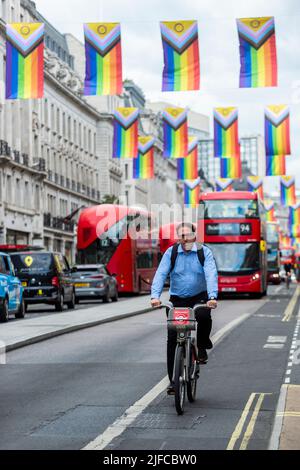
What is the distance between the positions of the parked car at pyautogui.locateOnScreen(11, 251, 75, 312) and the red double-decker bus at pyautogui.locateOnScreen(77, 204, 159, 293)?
12.4 metres


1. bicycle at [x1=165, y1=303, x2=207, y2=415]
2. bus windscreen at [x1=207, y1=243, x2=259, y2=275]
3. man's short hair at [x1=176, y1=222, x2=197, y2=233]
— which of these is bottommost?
bicycle at [x1=165, y1=303, x2=207, y2=415]

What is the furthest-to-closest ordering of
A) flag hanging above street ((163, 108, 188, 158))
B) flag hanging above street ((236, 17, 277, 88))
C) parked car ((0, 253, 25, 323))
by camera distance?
flag hanging above street ((163, 108, 188, 158))
flag hanging above street ((236, 17, 277, 88))
parked car ((0, 253, 25, 323))

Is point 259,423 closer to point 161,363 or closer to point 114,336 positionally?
point 161,363

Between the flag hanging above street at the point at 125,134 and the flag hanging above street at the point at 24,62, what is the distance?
43.7ft

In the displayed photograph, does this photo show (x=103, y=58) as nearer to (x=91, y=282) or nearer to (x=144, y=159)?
(x=91, y=282)

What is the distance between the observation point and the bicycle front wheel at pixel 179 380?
32.0ft

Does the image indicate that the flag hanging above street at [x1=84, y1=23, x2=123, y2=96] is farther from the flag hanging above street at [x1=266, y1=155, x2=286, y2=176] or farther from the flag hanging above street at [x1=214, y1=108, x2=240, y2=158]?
the flag hanging above street at [x1=266, y1=155, x2=286, y2=176]

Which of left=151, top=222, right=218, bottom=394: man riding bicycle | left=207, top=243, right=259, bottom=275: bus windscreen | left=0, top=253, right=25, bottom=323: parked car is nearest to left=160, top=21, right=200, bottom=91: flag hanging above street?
left=0, top=253, right=25, bottom=323: parked car

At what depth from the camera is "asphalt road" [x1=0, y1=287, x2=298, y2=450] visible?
28.0 feet

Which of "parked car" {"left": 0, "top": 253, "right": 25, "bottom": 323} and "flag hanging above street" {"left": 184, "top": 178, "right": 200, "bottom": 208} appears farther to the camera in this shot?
"flag hanging above street" {"left": 184, "top": 178, "right": 200, "bottom": 208}

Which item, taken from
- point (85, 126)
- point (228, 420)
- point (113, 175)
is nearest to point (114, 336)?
point (228, 420)

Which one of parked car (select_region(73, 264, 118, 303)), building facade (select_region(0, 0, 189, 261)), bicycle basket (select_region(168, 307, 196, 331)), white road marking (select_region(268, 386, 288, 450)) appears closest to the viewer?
white road marking (select_region(268, 386, 288, 450))

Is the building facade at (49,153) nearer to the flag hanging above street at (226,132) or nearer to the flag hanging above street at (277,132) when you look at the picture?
the flag hanging above street at (226,132)

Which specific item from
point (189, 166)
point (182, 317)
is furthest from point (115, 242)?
point (182, 317)
